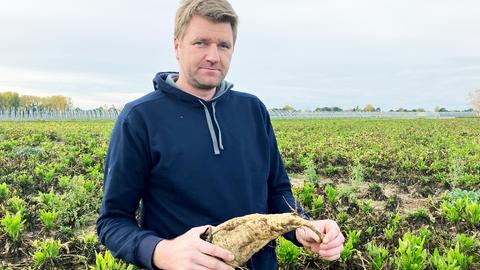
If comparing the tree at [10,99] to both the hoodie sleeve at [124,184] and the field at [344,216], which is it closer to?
the field at [344,216]

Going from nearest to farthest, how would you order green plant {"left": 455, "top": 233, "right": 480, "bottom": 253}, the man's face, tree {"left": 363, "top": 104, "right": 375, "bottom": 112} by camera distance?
the man's face, green plant {"left": 455, "top": 233, "right": 480, "bottom": 253}, tree {"left": 363, "top": 104, "right": 375, "bottom": 112}

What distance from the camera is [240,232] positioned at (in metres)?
2.08

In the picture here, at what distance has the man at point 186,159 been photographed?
6.89ft

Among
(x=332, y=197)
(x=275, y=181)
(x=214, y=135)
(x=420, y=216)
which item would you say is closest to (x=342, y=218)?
(x=332, y=197)

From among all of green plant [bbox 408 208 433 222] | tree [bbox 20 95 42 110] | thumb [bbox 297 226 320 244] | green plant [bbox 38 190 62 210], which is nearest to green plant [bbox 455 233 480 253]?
green plant [bbox 408 208 433 222]

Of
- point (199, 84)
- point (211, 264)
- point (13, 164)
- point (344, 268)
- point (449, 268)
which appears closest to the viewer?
point (211, 264)

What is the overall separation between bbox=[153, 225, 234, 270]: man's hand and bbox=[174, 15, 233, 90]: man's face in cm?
79

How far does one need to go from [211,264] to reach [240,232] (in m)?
0.33

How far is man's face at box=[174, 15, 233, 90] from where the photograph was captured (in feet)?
7.11

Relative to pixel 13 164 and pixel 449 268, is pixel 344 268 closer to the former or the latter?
pixel 449 268

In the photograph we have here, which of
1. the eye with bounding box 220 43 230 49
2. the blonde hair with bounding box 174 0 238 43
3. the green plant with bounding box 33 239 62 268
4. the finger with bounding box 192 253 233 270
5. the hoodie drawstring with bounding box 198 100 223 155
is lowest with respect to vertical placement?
the green plant with bounding box 33 239 62 268

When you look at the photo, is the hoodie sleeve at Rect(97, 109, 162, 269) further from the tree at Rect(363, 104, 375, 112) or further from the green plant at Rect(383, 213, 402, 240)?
the tree at Rect(363, 104, 375, 112)

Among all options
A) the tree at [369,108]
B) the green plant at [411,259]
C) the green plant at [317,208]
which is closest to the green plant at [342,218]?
the green plant at [317,208]

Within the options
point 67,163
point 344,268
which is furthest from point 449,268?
point 67,163
